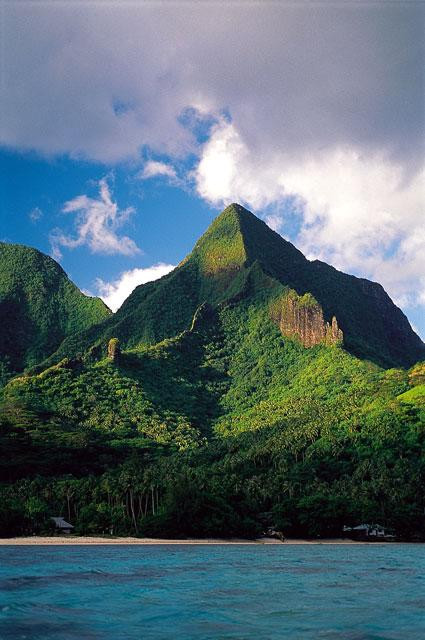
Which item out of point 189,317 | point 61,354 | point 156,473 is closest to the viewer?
point 156,473

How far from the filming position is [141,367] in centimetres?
14562

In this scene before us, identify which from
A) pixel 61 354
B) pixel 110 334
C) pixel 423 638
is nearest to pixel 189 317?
pixel 110 334

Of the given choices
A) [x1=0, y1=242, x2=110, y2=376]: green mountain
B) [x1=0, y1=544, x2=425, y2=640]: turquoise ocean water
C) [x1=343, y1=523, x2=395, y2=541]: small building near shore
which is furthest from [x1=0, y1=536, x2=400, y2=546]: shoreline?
[x1=0, y1=242, x2=110, y2=376]: green mountain

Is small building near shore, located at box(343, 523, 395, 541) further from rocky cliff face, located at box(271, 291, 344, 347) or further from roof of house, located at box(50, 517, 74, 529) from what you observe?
rocky cliff face, located at box(271, 291, 344, 347)

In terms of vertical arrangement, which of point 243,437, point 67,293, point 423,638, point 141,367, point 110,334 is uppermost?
point 67,293

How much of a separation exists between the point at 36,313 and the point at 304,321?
7673 cm

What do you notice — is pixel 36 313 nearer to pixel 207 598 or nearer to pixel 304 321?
pixel 304 321

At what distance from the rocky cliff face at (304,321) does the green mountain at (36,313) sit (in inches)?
2146

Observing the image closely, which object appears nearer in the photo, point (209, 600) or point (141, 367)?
point (209, 600)

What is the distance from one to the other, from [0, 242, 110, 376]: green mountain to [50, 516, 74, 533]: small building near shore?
12082cm

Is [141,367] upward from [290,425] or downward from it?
upward

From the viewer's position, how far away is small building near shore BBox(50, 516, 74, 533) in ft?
211

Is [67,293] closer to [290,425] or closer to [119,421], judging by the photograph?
[119,421]

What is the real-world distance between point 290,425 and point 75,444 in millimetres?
31478
